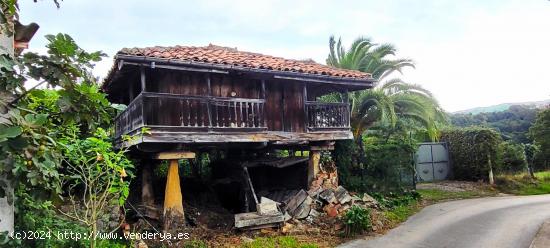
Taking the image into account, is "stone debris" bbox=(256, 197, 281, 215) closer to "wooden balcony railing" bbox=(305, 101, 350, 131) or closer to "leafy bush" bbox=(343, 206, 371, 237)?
"leafy bush" bbox=(343, 206, 371, 237)

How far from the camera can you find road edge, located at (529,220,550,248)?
22.7ft

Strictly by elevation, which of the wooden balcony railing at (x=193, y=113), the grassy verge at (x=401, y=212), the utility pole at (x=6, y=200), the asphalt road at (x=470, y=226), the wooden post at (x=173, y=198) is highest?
the wooden balcony railing at (x=193, y=113)

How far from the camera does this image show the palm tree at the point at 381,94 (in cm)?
1275

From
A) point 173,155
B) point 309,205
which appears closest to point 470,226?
point 309,205

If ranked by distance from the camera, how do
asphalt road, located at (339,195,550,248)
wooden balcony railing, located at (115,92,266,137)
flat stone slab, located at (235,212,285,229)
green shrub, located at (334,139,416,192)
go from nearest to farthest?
1. asphalt road, located at (339,195,550,248)
2. wooden balcony railing, located at (115,92,266,137)
3. flat stone slab, located at (235,212,285,229)
4. green shrub, located at (334,139,416,192)

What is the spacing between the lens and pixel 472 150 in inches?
630

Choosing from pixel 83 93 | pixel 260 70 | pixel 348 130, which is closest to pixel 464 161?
pixel 348 130

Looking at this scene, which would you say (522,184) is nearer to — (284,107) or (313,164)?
(313,164)

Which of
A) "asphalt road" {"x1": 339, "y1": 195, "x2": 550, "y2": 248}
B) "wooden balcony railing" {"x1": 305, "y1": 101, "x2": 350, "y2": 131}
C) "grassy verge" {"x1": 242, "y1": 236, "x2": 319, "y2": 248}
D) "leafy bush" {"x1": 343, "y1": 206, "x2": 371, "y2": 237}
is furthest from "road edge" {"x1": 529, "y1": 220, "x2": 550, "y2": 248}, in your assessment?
"wooden balcony railing" {"x1": 305, "y1": 101, "x2": 350, "y2": 131}

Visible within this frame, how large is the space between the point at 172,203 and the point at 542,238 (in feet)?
24.7

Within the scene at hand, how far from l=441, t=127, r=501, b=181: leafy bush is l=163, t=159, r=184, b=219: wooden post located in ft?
41.4

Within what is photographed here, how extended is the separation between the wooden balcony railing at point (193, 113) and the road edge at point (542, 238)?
5877 millimetres

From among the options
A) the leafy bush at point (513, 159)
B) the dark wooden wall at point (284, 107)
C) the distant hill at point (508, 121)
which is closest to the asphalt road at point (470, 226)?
the dark wooden wall at point (284, 107)

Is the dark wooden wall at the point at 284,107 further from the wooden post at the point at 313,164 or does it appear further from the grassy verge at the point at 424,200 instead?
the grassy verge at the point at 424,200
